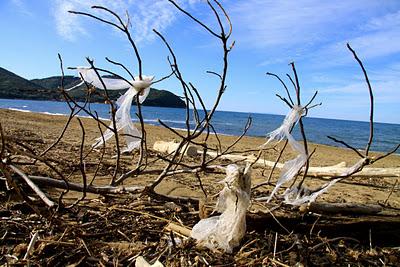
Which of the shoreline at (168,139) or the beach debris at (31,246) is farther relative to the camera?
the shoreline at (168,139)

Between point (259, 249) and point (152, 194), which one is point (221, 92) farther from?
point (152, 194)

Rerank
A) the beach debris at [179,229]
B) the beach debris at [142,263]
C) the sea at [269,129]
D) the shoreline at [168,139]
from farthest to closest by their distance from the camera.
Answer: the sea at [269,129]
the shoreline at [168,139]
the beach debris at [179,229]
the beach debris at [142,263]

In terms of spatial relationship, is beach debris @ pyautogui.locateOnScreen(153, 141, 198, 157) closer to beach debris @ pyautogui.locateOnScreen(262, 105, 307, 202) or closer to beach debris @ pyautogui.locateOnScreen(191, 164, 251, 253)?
beach debris @ pyautogui.locateOnScreen(262, 105, 307, 202)

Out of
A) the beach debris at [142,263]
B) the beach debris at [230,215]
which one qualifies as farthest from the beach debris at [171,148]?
the beach debris at [142,263]

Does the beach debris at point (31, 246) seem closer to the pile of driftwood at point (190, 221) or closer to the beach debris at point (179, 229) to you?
the pile of driftwood at point (190, 221)

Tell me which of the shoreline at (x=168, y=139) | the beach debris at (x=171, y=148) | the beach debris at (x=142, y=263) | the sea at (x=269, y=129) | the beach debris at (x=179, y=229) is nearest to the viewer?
the beach debris at (x=142, y=263)

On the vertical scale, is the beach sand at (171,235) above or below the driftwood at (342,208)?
below

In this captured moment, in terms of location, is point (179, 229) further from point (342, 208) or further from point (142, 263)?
point (342, 208)

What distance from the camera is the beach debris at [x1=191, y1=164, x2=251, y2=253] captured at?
158 cm

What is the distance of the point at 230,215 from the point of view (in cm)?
162

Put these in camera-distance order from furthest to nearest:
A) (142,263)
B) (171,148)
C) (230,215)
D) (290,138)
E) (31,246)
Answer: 1. (171,148)
2. (290,138)
3. (230,215)
4. (31,246)
5. (142,263)

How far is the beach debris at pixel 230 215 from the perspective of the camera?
62.0 inches

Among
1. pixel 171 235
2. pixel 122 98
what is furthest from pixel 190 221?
pixel 122 98

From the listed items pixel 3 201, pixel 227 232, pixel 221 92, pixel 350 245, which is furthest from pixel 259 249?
pixel 3 201
